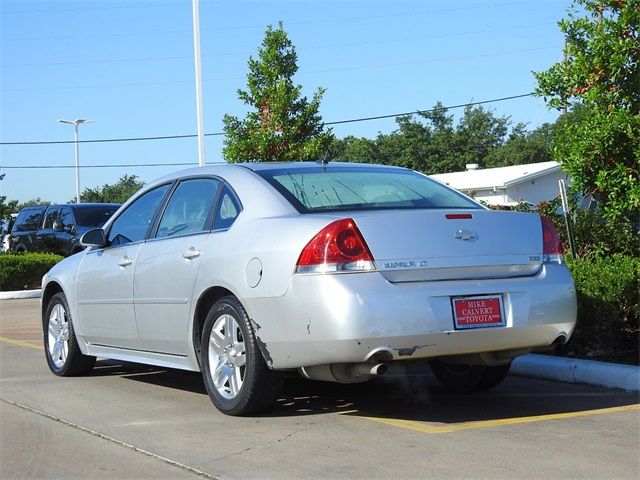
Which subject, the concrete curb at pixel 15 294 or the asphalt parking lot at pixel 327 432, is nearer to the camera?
the asphalt parking lot at pixel 327 432

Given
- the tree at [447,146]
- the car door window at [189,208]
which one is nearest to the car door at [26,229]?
the car door window at [189,208]

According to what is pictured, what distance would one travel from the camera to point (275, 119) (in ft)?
71.2

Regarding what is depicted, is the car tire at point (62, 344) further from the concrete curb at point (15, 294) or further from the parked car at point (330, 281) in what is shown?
the concrete curb at point (15, 294)

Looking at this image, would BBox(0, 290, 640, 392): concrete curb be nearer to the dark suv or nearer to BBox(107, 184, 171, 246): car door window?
BBox(107, 184, 171, 246): car door window

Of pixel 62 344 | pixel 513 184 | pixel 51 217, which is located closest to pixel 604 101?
pixel 62 344

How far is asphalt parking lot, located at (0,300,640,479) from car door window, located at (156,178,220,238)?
49.0 inches

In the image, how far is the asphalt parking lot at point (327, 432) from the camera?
15.5 ft

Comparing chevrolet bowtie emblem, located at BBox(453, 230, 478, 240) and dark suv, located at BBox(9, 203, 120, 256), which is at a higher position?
dark suv, located at BBox(9, 203, 120, 256)

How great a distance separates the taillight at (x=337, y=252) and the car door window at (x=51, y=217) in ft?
51.4

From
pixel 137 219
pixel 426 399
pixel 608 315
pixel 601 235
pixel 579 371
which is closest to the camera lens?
pixel 426 399

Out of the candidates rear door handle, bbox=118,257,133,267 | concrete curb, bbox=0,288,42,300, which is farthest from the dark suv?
rear door handle, bbox=118,257,133,267

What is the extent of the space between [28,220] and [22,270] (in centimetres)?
363

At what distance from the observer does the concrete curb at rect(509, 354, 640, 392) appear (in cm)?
672

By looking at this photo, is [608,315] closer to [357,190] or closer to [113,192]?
[357,190]
